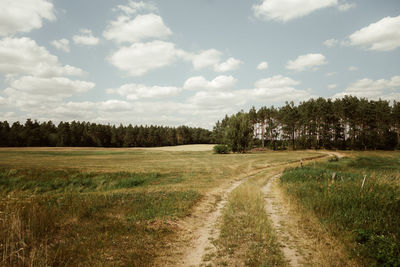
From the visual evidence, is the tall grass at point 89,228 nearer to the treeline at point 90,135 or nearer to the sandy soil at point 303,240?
the sandy soil at point 303,240

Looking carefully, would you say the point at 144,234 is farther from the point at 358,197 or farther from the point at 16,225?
the point at 358,197

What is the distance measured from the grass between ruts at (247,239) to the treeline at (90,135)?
4433 inches

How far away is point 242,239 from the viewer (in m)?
7.49

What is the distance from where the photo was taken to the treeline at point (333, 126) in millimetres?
61750

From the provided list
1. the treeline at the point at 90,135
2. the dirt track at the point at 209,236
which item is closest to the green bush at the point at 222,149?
the dirt track at the point at 209,236

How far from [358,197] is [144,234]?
10.9 m

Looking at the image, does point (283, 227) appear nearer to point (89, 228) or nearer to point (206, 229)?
point (206, 229)

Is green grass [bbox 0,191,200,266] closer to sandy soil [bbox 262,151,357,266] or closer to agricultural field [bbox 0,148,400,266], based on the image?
agricultural field [bbox 0,148,400,266]

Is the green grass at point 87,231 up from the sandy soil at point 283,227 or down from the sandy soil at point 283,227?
up

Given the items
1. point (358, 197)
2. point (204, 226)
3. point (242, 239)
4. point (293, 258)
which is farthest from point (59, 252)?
point (358, 197)

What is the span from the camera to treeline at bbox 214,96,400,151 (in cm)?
6175

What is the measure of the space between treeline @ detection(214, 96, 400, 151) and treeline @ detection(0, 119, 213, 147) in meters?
74.7

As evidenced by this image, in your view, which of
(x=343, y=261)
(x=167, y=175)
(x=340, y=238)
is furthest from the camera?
(x=167, y=175)

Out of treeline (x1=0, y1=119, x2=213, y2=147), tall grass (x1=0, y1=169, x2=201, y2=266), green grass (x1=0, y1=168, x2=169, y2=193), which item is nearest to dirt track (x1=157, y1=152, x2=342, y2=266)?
tall grass (x1=0, y1=169, x2=201, y2=266)
